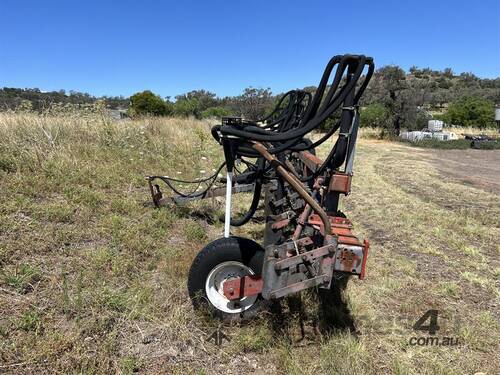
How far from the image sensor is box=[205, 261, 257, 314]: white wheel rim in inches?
107

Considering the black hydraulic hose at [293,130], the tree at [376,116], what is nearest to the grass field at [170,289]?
the black hydraulic hose at [293,130]

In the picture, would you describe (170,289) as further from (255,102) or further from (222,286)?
(255,102)

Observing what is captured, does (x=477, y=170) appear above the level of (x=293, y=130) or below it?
below

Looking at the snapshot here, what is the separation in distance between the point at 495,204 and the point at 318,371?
6.02 metres

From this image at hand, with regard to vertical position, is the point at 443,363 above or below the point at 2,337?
below

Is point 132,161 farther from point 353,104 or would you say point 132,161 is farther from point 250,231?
point 353,104

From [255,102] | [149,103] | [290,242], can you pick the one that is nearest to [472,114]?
[255,102]

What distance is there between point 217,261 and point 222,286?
0.62 ft

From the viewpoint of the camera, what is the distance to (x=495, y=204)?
6934 mm

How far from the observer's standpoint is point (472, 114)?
93.6ft

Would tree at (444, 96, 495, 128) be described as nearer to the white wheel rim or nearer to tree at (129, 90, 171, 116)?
tree at (129, 90, 171, 116)

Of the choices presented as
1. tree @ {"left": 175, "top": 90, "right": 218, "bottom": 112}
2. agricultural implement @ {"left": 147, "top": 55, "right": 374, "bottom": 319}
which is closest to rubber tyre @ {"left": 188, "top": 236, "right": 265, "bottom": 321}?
agricultural implement @ {"left": 147, "top": 55, "right": 374, "bottom": 319}

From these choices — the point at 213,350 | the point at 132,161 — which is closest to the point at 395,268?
the point at 213,350

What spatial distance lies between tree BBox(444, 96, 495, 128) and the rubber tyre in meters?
30.1
